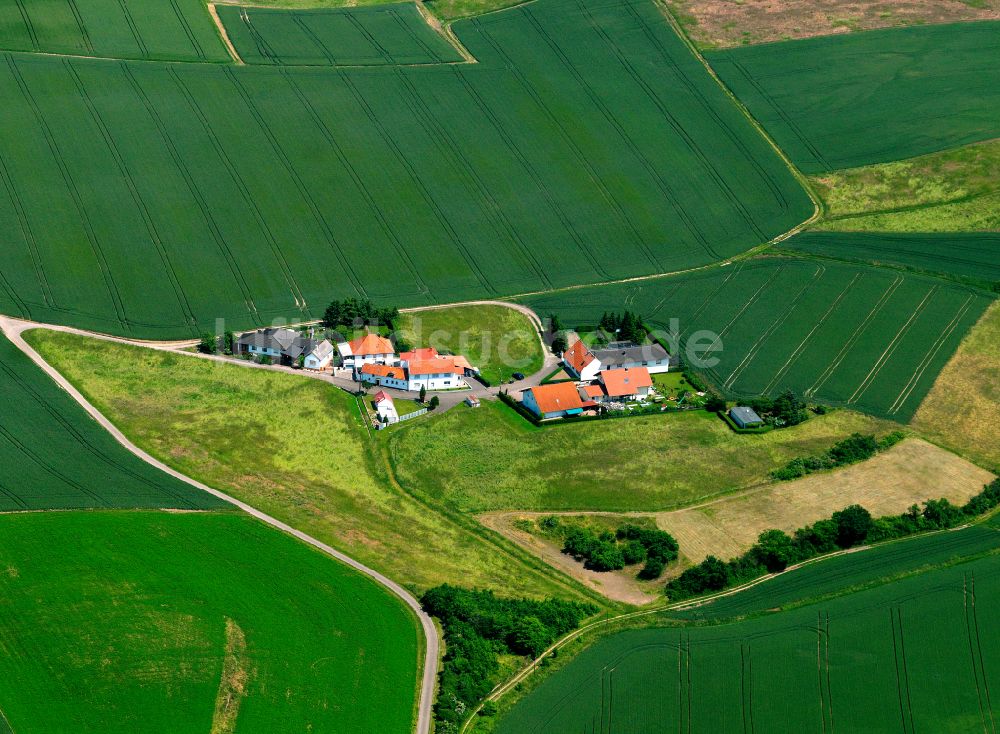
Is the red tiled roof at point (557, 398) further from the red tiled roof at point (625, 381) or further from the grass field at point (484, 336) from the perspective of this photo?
the grass field at point (484, 336)

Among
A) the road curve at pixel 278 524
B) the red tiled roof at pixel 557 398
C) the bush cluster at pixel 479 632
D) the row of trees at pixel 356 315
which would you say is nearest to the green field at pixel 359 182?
the row of trees at pixel 356 315

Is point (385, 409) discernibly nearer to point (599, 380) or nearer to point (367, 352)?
point (367, 352)

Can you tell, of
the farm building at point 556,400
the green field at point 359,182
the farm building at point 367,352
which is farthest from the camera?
the green field at point 359,182

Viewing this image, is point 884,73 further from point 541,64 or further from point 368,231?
point 368,231

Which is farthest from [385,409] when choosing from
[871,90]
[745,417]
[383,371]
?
[871,90]

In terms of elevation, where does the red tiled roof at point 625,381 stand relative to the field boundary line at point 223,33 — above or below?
below

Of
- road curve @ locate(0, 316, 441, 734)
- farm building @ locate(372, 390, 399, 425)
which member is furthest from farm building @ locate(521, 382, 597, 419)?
road curve @ locate(0, 316, 441, 734)

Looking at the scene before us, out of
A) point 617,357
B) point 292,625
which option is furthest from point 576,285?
point 292,625
